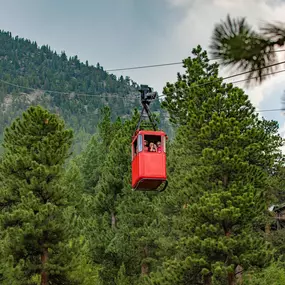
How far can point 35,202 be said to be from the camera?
957 inches

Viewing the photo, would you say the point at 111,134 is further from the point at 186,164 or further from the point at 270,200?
the point at 186,164

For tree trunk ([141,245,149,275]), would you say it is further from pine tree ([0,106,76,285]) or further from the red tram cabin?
the red tram cabin

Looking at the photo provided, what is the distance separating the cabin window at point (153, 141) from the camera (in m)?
16.3

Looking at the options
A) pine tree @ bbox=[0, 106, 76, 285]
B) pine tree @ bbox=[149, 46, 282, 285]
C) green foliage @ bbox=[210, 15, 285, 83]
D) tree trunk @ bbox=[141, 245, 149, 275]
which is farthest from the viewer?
tree trunk @ bbox=[141, 245, 149, 275]

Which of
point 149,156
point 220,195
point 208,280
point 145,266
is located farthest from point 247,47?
point 145,266

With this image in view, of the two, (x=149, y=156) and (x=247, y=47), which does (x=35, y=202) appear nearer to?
(x=149, y=156)

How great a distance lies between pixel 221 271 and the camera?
827 inches

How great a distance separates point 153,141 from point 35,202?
31.8 ft

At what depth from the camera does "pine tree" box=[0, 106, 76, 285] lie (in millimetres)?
24125

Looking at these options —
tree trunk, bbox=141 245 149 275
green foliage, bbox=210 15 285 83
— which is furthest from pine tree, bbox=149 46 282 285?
green foliage, bbox=210 15 285 83

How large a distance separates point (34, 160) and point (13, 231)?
132 inches

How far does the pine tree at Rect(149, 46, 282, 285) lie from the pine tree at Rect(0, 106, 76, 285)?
4.98 m

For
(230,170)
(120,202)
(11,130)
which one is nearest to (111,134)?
(120,202)

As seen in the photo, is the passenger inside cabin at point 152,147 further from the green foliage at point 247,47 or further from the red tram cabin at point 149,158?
the green foliage at point 247,47
